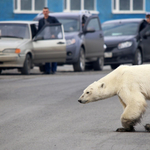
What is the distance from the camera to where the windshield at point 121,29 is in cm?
2067

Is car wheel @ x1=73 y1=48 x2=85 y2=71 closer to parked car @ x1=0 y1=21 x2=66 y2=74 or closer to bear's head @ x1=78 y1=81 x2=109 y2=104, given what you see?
parked car @ x1=0 y1=21 x2=66 y2=74

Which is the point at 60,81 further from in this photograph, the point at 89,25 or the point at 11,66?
the point at 89,25

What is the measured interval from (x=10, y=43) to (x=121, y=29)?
5615mm

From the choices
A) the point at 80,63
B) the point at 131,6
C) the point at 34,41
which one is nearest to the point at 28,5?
the point at 131,6

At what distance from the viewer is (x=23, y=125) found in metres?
7.94

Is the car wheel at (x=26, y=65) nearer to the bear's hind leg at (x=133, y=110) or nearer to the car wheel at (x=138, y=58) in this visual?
the car wheel at (x=138, y=58)

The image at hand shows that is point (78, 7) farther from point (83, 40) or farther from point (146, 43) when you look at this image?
point (83, 40)

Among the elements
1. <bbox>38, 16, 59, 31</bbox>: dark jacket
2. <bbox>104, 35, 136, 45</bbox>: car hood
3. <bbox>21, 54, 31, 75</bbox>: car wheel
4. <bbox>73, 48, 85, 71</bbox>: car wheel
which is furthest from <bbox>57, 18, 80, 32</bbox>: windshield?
<bbox>21, 54, 31, 75</bbox>: car wheel

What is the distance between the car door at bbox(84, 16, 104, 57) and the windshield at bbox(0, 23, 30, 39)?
248 cm

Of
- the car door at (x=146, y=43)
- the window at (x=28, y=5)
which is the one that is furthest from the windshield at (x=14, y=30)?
the window at (x=28, y=5)

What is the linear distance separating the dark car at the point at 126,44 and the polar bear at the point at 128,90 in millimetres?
12538

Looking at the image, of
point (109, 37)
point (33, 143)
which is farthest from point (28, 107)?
point (109, 37)

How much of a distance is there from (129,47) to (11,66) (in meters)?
5.13

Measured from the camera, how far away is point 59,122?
8.19 m
